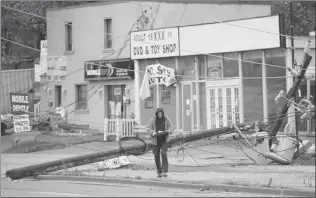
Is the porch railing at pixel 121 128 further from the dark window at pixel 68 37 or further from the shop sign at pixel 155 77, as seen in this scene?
the dark window at pixel 68 37

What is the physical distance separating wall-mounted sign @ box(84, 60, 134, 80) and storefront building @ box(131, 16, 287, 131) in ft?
5.00

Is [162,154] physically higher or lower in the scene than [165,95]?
lower

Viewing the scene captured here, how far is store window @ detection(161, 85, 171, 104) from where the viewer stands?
94.6 ft

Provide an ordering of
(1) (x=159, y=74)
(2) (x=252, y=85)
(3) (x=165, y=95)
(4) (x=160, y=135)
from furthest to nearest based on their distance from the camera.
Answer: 1. (3) (x=165, y=95)
2. (1) (x=159, y=74)
3. (2) (x=252, y=85)
4. (4) (x=160, y=135)

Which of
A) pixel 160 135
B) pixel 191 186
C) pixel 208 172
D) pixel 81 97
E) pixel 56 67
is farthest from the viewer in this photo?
pixel 81 97

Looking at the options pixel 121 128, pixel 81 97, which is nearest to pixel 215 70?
pixel 121 128

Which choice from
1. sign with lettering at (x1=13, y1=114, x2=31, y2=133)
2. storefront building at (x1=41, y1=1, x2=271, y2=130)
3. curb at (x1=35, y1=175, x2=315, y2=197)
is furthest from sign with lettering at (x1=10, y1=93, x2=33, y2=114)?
curb at (x1=35, y1=175, x2=315, y2=197)

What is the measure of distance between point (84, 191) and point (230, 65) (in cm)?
1425

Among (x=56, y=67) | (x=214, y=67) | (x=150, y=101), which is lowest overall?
(x=150, y=101)

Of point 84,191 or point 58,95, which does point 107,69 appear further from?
point 84,191

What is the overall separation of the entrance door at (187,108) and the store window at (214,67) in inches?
53.0

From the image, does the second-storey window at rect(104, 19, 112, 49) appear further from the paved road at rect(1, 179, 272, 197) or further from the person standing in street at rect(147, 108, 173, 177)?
the person standing in street at rect(147, 108, 173, 177)

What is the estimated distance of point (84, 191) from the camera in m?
13.4

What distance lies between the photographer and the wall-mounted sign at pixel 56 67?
33.2m
